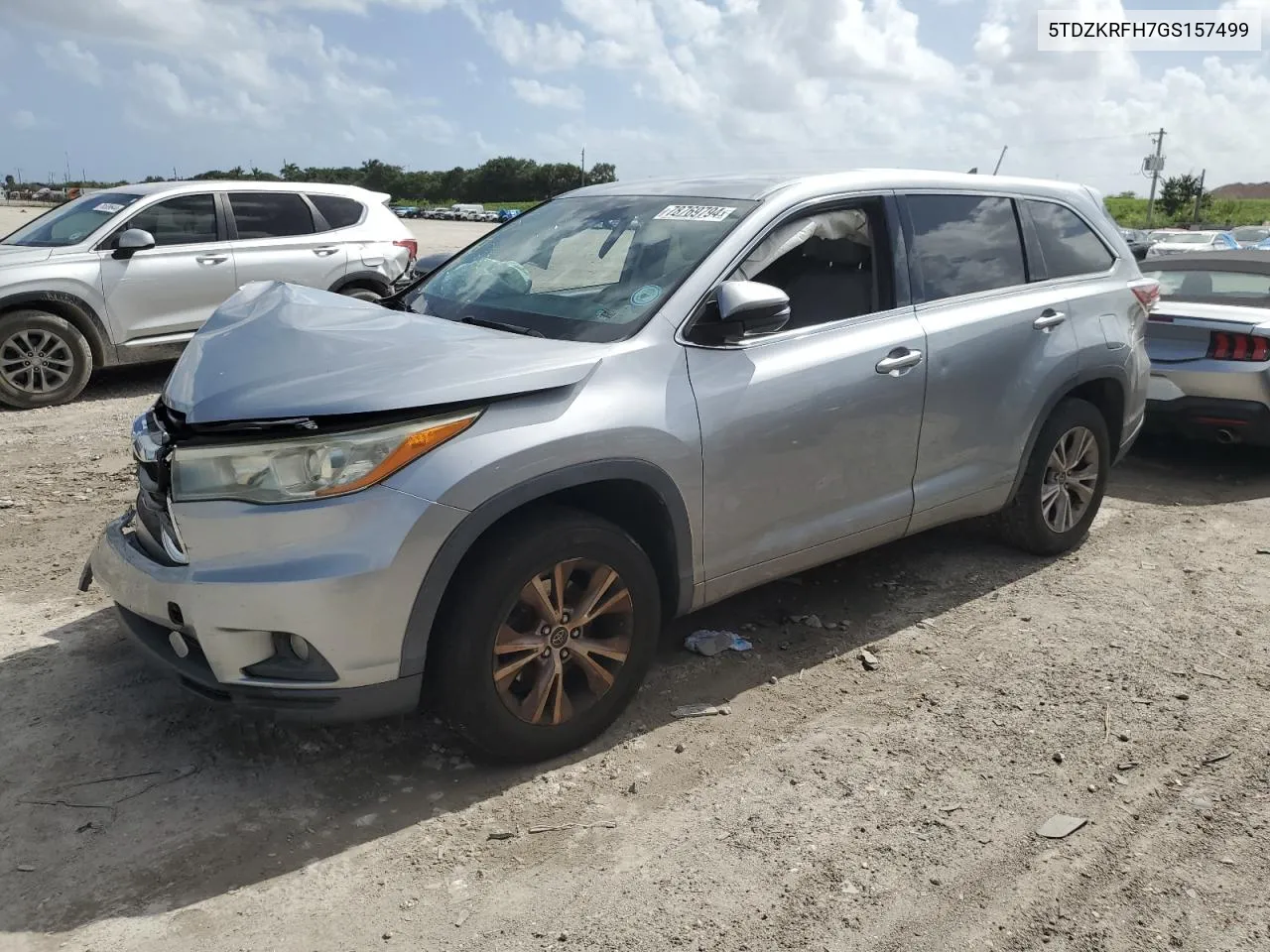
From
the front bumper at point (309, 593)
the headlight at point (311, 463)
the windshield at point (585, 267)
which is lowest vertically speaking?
the front bumper at point (309, 593)

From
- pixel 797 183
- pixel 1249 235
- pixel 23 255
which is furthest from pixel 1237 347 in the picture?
pixel 1249 235

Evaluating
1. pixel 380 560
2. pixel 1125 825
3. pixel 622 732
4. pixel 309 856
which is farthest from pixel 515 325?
pixel 1125 825

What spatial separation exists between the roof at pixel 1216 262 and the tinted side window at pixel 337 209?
6.77m

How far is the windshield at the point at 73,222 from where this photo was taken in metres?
8.55

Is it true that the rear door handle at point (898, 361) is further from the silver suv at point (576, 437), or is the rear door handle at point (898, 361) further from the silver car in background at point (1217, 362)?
the silver car in background at point (1217, 362)

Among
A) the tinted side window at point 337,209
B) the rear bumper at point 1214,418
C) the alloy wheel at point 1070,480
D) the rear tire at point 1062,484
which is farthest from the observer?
the tinted side window at point 337,209

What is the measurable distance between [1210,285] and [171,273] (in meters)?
8.00

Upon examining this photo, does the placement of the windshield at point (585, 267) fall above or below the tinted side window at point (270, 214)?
below

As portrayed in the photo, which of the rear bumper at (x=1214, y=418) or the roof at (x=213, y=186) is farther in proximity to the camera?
the roof at (x=213, y=186)

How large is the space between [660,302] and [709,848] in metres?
1.71

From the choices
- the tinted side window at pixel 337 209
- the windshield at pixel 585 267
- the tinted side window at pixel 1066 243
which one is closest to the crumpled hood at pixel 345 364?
the windshield at pixel 585 267

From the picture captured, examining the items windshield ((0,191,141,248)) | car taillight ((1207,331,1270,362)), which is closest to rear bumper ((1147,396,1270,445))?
car taillight ((1207,331,1270,362))

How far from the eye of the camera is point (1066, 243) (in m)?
5.02

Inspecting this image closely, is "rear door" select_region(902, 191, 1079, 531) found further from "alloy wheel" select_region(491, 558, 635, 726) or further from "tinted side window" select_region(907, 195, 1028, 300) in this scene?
"alloy wheel" select_region(491, 558, 635, 726)
